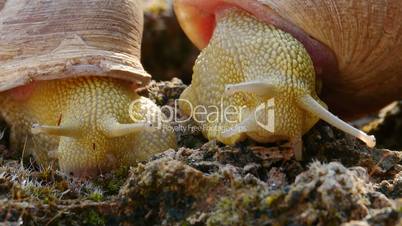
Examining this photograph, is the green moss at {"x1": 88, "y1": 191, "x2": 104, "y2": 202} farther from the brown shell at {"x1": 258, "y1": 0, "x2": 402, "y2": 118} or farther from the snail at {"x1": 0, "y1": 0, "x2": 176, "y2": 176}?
the brown shell at {"x1": 258, "y1": 0, "x2": 402, "y2": 118}

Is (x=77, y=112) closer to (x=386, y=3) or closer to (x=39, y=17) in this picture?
(x=39, y=17)

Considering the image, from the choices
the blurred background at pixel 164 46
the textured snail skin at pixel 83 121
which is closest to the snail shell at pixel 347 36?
the textured snail skin at pixel 83 121

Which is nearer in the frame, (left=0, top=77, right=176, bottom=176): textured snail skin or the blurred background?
(left=0, top=77, right=176, bottom=176): textured snail skin

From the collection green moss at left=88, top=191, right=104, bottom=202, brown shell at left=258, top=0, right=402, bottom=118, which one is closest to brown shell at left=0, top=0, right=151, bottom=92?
green moss at left=88, top=191, right=104, bottom=202

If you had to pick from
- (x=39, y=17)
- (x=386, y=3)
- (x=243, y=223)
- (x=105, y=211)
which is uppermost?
(x=386, y=3)

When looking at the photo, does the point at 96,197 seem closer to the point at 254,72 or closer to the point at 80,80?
the point at 80,80

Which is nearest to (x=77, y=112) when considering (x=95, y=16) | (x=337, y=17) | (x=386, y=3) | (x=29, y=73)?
(x=29, y=73)

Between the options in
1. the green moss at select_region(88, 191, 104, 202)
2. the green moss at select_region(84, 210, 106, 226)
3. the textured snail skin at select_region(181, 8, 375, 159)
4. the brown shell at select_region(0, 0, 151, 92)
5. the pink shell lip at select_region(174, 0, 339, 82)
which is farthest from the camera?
the brown shell at select_region(0, 0, 151, 92)

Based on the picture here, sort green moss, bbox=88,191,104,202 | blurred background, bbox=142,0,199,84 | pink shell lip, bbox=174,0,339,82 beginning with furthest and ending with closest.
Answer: blurred background, bbox=142,0,199,84
pink shell lip, bbox=174,0,339,82
green moss, bbox=88,191,104,202
